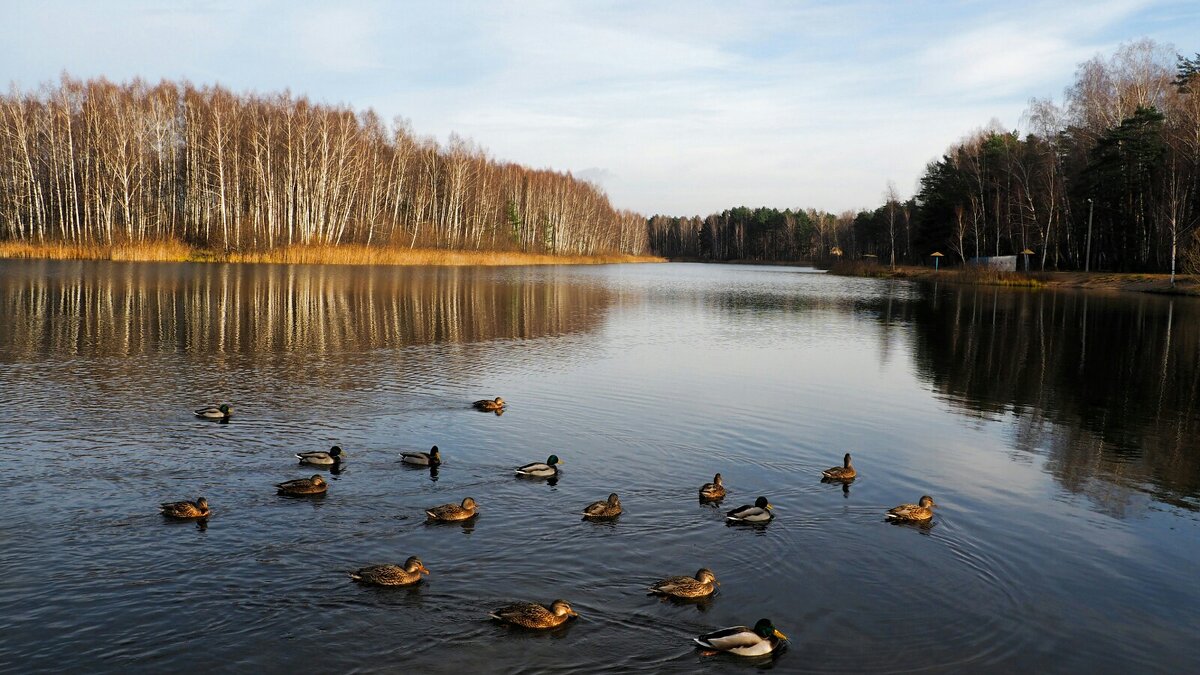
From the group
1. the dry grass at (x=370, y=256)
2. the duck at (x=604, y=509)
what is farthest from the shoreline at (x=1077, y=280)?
the duck at (x=604, y=509)

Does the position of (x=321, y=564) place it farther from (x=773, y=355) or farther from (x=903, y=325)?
(x=903, y=325)

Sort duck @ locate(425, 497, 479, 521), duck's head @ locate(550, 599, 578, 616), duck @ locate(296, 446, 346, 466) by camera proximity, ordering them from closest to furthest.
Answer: duck's head @ locate(550, 599, 578, 616), duck @ locate(425, 497, 479, 521), duck @ locate(296, 446, 346, 466)

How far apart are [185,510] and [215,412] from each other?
6527mm

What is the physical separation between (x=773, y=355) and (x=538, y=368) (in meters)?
10.1

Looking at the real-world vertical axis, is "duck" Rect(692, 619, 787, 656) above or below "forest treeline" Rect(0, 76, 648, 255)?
below

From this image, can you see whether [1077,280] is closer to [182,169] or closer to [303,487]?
[303,487]

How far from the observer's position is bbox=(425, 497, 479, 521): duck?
12188 millimetres

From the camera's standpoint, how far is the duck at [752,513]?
12812 millimetres

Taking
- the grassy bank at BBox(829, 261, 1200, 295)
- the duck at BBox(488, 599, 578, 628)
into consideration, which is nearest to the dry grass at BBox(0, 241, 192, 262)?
the duck at BBox(488, 599, 578, 628)

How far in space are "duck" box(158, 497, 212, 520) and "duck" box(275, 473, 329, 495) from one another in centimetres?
139

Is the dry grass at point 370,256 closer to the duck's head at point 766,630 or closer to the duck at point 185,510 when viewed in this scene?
the duck at point 185,510

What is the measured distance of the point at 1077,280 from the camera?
7388cm

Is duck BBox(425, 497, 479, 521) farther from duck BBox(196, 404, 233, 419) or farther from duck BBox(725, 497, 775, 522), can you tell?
duck BBox(196, 404, 233, 419)

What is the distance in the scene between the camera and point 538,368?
2677cm
